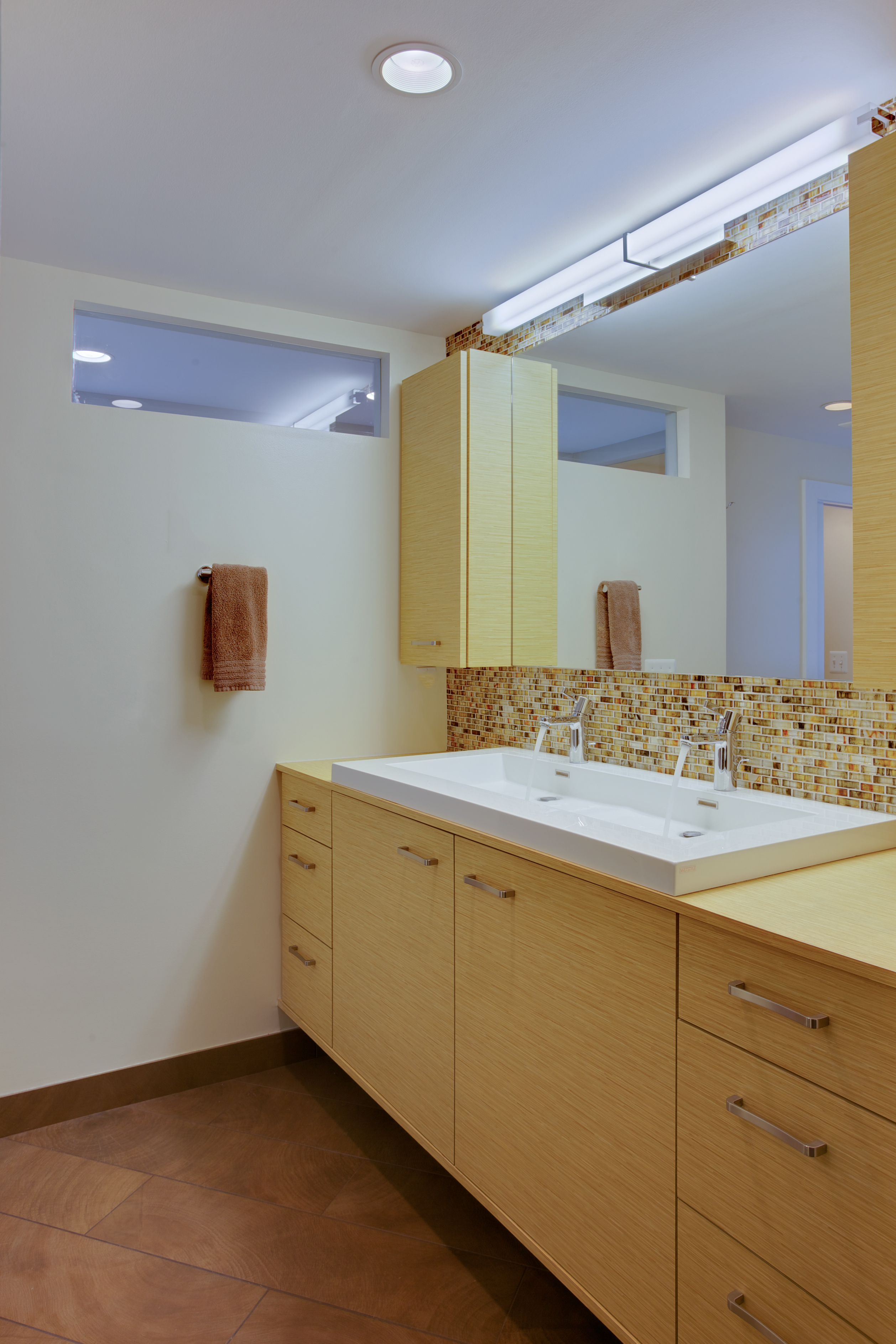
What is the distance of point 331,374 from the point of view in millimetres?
2861

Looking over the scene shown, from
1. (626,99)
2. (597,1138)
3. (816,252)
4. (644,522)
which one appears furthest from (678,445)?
(597,1138)

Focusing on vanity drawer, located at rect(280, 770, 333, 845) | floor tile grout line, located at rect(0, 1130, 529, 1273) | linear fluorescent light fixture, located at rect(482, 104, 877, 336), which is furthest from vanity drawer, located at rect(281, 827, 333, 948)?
linear fluorescent light fixture, located at rect(482, 104, 877, 336)

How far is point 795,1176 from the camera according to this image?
1.10 metres

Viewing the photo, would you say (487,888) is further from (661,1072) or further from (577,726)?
(577,726)

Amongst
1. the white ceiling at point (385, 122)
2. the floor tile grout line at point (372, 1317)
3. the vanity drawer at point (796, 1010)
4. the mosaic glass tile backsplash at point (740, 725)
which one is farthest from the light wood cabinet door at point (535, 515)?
the floor tile grout line at point (372, 1317)

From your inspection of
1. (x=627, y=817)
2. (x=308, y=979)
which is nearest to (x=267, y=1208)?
(x=308, y=979)

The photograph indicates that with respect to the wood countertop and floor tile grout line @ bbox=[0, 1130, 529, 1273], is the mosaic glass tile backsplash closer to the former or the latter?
the wood countertop

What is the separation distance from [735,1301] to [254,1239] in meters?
1.20

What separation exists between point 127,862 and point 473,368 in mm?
1737

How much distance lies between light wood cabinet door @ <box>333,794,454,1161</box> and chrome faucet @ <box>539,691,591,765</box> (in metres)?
0.54

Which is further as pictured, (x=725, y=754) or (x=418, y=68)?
(x=725, y=754)

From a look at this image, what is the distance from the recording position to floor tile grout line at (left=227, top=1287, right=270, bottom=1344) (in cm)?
167

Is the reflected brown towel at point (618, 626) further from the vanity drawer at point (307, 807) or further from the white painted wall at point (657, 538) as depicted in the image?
the vanity drawer at point (307, 807)

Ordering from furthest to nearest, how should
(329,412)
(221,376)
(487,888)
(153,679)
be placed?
(329,412) → (221,376) → (153,679) → (487,888)
